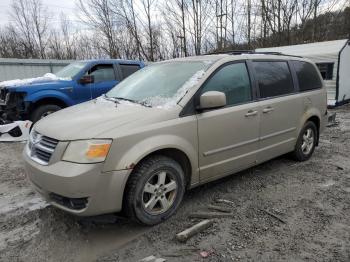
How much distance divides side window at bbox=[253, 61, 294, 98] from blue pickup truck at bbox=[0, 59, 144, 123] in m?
4.77

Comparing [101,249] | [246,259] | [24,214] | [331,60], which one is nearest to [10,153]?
[24,214]

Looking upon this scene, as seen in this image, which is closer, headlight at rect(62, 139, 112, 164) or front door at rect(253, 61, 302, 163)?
headlight at rect(62, 139, 112, 164)

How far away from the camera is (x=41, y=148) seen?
127 inches

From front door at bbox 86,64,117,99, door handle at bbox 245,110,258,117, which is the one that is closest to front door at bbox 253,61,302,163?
door handle at bbox 245,110,258,117

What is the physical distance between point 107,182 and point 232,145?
1.70m

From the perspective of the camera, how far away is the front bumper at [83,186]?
288 centimetres

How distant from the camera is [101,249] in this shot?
304 cm

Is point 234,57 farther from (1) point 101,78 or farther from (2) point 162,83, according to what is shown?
(1) point 101,78

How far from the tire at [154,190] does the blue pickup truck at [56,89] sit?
5272 millimetres

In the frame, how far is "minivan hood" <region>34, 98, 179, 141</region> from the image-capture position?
3.06 metres

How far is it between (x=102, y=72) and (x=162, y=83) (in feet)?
16.8

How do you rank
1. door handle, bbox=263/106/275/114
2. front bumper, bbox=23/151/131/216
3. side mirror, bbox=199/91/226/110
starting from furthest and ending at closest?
1. door handle, bbox=263/106/275/114
2. side mirror, bbox=199/91/226/110
3. front bumper, bbox=23/151/131/216

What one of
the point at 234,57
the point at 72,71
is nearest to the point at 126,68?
the point at 72,71

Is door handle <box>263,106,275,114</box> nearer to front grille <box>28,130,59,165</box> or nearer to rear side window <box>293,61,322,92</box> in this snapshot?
rear side window <box>293,61,322,92</box>
